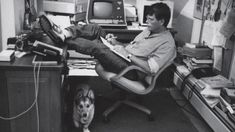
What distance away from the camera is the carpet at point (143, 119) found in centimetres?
247

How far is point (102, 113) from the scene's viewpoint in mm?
2684

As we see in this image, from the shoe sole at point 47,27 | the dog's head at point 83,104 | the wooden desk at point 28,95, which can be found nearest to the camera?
the wooden desk at point 28,95

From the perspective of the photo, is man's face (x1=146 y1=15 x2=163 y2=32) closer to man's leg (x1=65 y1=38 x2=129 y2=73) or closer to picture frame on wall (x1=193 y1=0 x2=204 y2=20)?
man's leg (x1=65 y1=38 x2=129 y2=73)

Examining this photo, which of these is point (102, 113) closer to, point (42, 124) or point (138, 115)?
point (138, 115)

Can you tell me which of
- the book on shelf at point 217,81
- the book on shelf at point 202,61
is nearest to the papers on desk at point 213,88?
the book on shelf at point 217,81

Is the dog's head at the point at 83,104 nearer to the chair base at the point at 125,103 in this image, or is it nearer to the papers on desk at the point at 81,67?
the chair base at the point at 125,103

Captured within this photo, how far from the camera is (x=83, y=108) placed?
221 centimetres

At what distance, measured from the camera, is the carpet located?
8.09ft

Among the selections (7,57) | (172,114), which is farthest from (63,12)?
(172,114)

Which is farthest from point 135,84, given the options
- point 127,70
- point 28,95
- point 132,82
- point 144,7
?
point 144,7

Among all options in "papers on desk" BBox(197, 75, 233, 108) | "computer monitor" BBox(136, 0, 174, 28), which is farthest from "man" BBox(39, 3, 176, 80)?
"computer monitor" BBox(136, 0, 174, 28)

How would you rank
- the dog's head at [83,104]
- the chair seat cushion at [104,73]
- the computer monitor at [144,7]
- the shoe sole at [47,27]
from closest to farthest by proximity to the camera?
the shoe sole at [47,27] → the dog's head at [83,104] → the chair seat cushion at [104,73] → the computer monitor at [144,7]

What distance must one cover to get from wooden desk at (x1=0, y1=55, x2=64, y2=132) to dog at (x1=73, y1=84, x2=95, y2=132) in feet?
0.86

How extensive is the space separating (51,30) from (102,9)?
1233 mm
